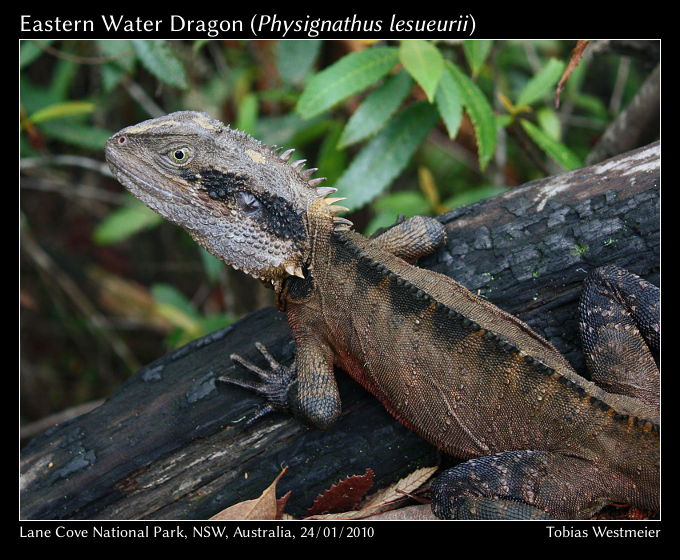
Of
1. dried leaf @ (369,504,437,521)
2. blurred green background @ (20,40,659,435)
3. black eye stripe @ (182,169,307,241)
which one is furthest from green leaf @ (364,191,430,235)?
dried leaf @ (369,504,437,521)

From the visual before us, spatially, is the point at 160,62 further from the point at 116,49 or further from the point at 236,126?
the point at 236,126

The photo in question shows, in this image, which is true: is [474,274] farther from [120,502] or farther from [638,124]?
[120,502]

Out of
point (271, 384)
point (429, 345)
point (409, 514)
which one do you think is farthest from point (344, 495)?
point (429, 345)

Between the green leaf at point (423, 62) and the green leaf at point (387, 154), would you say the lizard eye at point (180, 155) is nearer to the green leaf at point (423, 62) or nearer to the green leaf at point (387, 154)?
the green leaf at point (387, 154)

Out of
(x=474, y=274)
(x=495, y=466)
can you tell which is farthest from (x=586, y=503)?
(x=474, y=274)

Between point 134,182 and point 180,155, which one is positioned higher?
point 180,155

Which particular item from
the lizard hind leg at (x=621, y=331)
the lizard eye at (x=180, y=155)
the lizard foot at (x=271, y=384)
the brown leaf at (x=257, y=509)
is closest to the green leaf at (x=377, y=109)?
the lizard eye at (x=180, y=155)

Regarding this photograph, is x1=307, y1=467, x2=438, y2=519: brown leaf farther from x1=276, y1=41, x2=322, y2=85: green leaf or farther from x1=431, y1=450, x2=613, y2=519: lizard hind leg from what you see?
x1=276, y1=41, x2=322, y2=85: green leaf
